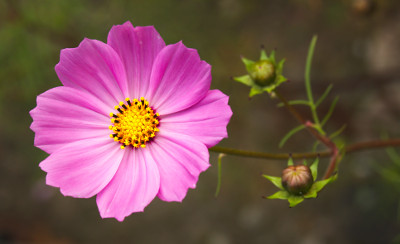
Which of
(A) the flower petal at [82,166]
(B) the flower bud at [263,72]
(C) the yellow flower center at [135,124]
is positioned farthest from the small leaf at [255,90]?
(A) the flower petal at [82,166]

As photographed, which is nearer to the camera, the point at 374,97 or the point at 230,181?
the point at 374,97

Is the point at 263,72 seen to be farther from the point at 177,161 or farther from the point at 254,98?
the point at 254,98

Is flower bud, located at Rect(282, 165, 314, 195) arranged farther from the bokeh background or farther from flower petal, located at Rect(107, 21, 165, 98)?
the bokeh background

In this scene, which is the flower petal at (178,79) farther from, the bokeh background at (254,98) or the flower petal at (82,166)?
the bokeh background at (254,98)

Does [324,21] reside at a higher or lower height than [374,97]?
higher

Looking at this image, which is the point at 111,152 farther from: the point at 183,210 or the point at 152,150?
the point at 183,210

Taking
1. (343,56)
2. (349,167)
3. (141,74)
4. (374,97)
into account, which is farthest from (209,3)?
(141,74)
